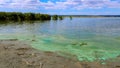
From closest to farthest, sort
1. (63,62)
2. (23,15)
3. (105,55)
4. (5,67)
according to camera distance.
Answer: (5,67)
(63,62)
(105,55)
(23,15)

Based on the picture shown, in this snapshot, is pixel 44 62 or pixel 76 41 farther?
pixel 76 41

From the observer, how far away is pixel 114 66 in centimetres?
766

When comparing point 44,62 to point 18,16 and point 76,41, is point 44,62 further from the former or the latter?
point 18,16

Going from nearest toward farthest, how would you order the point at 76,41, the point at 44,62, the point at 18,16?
the point at 44,62
the point at 76,41
the point at 18,16

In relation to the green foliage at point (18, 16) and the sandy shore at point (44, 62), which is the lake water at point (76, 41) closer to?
the sandy shore at point (44, 62)

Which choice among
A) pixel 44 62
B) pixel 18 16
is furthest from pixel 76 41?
pixel 18 16

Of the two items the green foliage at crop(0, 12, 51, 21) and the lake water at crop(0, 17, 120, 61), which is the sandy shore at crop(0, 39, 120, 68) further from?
the green foliage at crop(0, 12, 51, 21)

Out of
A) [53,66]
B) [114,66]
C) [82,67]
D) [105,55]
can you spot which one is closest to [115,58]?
[105,55]

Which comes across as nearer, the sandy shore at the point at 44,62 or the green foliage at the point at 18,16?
the sandy shore at the point at 44,62

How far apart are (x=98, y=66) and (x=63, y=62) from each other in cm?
137

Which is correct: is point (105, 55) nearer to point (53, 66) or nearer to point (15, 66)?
point (53, 66)

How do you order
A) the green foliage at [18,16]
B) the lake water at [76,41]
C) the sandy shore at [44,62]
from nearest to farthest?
the sandy shore at [44,62], the lake water at [76,41], the green foliage at [18,16]

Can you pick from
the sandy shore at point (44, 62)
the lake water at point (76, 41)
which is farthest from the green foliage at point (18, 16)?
the sandy shore at point (44, 62)

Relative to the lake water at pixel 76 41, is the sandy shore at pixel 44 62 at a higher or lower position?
higher
